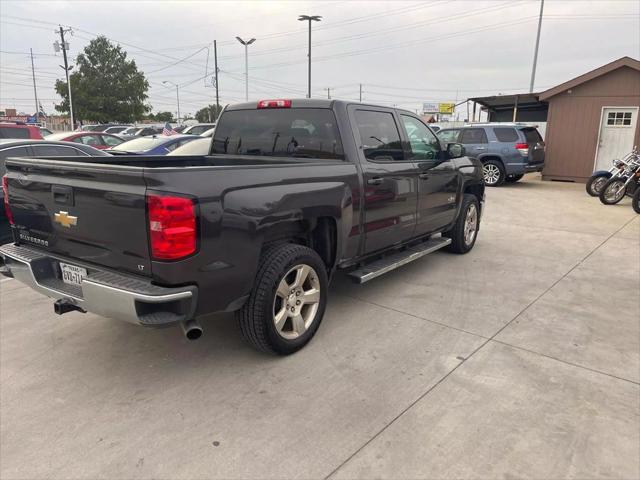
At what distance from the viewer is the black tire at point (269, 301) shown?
3178mm

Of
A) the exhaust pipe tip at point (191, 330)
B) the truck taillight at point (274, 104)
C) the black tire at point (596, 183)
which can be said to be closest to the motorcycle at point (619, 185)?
the black tire at point (596, 183)

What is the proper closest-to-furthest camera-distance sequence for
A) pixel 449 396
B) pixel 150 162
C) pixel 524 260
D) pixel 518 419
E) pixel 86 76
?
pixel 518 419 < pixel 449 396 < pixel 150 162 < pixel 524 260 < pixel 86 76

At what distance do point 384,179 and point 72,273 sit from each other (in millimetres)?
2651

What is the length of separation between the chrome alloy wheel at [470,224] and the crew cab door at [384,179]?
5.82ft

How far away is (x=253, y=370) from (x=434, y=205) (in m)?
2.95

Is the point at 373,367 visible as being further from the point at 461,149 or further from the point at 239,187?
the point at 461,149

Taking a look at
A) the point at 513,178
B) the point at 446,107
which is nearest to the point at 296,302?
the point at 513,178

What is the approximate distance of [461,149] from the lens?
18.3 ft

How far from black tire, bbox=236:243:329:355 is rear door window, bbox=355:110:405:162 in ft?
4.27

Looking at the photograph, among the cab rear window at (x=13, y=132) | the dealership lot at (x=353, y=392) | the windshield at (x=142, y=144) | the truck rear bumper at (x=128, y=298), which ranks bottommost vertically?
the dealership lot at (x=353, y=392)

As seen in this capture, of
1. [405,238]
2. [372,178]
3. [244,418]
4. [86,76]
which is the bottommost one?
[244,418]

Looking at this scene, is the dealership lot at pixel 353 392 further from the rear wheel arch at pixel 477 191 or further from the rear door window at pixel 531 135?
the rear door window at pixel 531 135

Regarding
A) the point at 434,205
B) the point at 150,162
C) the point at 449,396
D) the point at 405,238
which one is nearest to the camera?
the point at 449,396

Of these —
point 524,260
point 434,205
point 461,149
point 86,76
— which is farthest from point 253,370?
point 86,76
